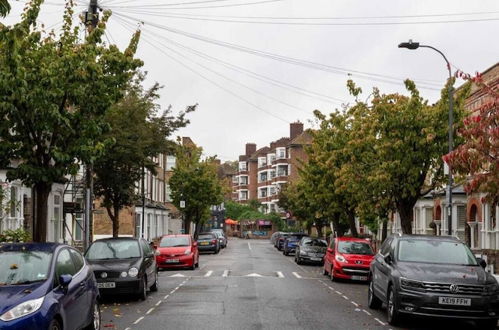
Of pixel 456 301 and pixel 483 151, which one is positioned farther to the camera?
pixel 483 151

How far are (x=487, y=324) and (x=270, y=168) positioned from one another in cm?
10075

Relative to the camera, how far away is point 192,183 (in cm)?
6325

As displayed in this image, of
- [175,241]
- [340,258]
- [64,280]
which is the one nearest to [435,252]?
[64,280]

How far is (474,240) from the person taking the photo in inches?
1382

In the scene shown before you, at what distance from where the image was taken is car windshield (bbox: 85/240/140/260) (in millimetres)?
17547

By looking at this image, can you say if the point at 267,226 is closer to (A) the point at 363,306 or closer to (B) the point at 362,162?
(B) the point at 362,162

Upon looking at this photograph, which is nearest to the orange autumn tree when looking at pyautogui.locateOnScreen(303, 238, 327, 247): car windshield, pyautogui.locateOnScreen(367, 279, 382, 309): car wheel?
pyautogui.locateOnScreen(367, 279, 382, 309): car wheel

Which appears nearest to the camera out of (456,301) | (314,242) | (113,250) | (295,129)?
(456,301)

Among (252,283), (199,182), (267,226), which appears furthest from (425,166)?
(267,226)

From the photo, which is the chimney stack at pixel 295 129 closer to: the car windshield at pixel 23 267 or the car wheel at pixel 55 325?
the car windshield at pixel 23 267

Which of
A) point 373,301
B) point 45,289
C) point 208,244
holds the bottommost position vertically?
point 208,244

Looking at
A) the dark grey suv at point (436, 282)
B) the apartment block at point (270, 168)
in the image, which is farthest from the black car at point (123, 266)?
the apartment block at point (270, 168)

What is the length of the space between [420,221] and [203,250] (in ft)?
49.1

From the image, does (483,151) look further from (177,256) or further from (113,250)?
(177,256)
